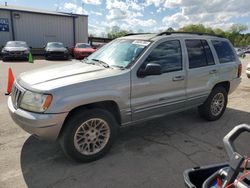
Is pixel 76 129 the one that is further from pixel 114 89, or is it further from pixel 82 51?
pixel 82 51

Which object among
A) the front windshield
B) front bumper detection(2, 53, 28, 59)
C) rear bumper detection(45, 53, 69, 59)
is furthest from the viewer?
rear bumper detection(45, 53, 69, 59)

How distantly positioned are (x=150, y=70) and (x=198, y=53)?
5.39 ft

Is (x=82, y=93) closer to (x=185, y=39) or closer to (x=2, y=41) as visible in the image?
(x=185, y=39)

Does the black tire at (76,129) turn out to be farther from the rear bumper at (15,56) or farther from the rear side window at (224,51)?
the rear bumper at (15,56)

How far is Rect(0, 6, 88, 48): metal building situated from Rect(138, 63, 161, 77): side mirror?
2419 cm

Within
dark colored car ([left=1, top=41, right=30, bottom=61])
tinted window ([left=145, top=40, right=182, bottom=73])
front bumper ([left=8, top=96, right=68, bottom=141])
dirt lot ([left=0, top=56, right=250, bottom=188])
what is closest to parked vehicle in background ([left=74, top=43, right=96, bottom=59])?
dark colored car ([left=1, top=41, right=30, bottom=61])

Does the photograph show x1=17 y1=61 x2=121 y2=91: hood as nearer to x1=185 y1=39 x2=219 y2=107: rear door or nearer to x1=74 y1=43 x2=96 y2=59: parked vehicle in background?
x1=185 y1=39 x2=219 y2=107: rear door

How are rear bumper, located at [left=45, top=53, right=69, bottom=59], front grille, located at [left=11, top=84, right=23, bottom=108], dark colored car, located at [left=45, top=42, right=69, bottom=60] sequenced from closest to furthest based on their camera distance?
1. front grille, located at [left=11, top=84, right=23, bottom=108]
2. dark colored car, located at [left=45, top=42, right=69, bottom=60]
3. rear bumper, located at [left=45, top=53, right=69, bottom=59]

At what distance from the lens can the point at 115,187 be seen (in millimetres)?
3035

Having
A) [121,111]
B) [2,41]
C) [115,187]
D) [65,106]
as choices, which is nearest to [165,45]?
[121,111]

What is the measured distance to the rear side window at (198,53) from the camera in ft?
15.5

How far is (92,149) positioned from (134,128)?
1487 millimetres

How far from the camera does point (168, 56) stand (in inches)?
171

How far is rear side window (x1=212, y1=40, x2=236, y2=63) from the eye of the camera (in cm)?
535
